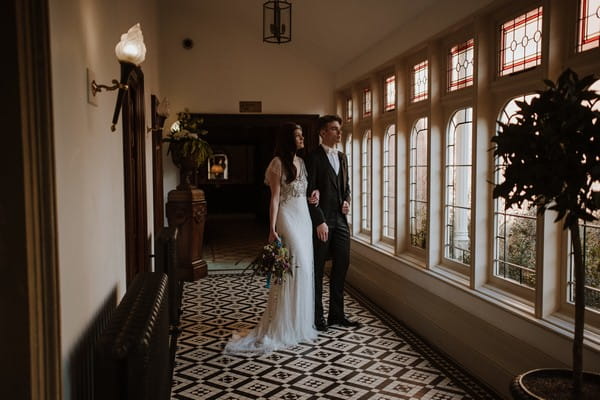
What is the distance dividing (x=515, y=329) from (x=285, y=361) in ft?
5.47

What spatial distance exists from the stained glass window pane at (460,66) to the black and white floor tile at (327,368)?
2.18 meters

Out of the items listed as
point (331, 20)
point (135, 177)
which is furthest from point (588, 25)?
point (331, 20)

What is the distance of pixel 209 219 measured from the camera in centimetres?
1653

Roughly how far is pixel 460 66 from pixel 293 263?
2118mm

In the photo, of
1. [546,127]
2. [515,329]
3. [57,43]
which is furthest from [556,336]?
[57,43]

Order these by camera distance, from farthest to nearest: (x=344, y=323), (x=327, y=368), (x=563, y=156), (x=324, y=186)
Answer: (x=344, y=323) → (x=324, y=186) → (x=327, y=368) → (x=563, y=156)

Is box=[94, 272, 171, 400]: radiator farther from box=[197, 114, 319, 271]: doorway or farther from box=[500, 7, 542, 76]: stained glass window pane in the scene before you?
box=[197, 114, 319, 271]: doorway

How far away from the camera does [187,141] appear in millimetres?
6887

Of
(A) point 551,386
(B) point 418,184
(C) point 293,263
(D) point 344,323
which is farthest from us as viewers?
(B) point 418,184

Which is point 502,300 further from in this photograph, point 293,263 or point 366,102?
point 366,102

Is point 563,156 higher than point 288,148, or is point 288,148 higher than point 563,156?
point 288,148

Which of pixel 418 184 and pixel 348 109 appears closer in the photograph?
pixel 418 184

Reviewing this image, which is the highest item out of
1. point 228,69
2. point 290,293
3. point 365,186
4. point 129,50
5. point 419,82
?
point 228,69

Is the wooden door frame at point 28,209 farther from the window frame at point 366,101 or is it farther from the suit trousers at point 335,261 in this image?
the window frame at point 366,101
